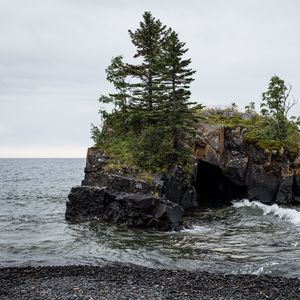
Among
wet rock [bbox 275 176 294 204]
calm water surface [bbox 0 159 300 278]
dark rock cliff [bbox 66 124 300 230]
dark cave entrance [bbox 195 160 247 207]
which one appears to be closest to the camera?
calm water surface [bbox 0 159 300 278]

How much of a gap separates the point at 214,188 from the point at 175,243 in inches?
913

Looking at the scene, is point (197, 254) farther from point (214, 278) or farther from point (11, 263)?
point (11, 263)

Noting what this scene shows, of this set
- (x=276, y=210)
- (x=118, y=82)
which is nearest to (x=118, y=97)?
(x=118, y=82)

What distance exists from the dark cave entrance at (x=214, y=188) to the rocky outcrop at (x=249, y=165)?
106 cm

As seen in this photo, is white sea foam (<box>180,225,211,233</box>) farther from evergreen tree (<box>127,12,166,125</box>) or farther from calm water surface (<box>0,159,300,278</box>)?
evergreen tree (<box>127,12,166,125</box>)

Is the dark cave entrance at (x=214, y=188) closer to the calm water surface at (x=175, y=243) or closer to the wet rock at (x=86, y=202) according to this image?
the calm water surface at (x=175, y=243)

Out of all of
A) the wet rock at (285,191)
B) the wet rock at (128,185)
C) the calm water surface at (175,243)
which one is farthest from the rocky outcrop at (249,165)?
the wet rock at (128,185)

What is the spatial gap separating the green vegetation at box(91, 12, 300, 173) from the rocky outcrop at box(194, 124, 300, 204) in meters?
1.14

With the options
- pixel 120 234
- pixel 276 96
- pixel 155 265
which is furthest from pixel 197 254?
pixel 276 96

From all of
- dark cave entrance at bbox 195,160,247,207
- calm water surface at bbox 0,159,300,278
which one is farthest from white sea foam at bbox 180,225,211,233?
dark cave entrance at bbox 195,160,247,207

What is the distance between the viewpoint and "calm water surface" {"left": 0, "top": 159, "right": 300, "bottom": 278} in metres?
20.6

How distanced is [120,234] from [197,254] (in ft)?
23.0

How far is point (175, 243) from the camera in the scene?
24.8 m

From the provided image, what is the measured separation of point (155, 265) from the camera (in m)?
20.3
